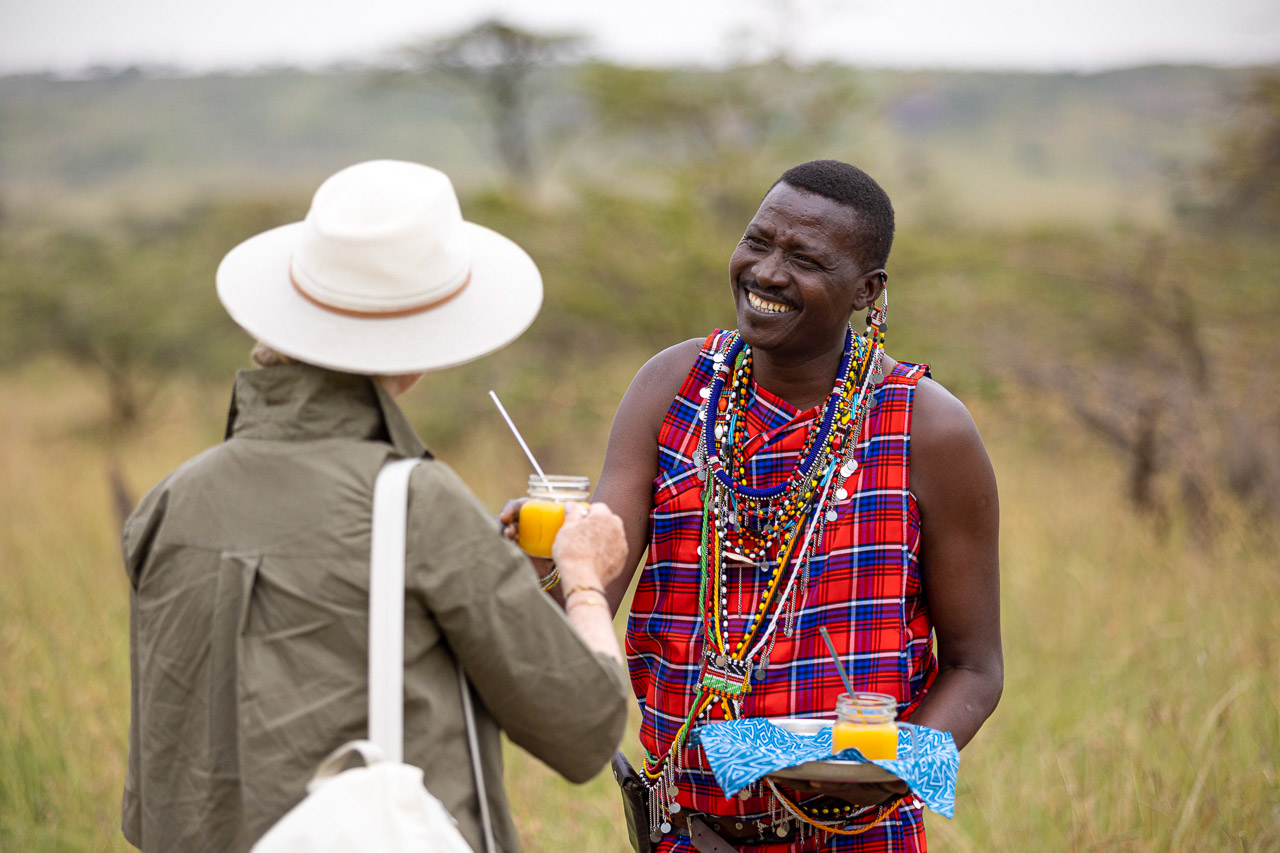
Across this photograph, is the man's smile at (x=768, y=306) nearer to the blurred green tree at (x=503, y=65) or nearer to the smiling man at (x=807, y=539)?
the smiling man at (x=807, y=539)

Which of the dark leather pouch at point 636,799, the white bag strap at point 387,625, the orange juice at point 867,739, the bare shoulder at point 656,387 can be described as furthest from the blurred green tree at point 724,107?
the white bag strap at point 387,625

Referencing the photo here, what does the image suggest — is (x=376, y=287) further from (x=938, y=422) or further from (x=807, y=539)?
(x=938, y=422)

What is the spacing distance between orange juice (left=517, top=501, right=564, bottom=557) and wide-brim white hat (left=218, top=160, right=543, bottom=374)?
1.04 feet

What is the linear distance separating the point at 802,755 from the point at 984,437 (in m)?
8.45

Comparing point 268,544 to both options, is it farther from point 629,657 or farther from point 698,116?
point 698,116

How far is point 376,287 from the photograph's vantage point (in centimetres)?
173

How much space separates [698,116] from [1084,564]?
10.3 metres

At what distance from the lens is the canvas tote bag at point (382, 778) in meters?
1.50

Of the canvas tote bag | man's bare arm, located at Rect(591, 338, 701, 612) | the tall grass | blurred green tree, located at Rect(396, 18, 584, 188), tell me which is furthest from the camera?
blurred green tree, located at Rect(396, 18, 584, 188)

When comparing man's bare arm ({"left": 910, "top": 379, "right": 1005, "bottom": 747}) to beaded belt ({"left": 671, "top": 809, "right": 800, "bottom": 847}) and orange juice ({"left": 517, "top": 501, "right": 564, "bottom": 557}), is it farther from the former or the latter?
orange juice ({"left": 517, "top": 501, "right": 564, "bottom": 557})

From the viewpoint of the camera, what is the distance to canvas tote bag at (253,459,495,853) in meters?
1.50

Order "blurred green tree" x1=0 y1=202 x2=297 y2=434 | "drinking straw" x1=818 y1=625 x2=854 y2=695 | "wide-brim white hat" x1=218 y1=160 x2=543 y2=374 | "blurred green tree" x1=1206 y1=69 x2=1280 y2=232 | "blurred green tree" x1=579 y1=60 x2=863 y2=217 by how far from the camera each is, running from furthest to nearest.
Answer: "blurred green tree" x1=579 y1=60 x2=863 y2=217
"blurred green tree" x1=0 y1=202 x2=297 y2=434
"blurred green tree" x1=1206 y1=69 x2=1280 y2=232
"drinking straw" x1=818 y1=625 x2=854 y2=695
"wide-brim white hat" x1=218 y1=160 x2=543 y2=374

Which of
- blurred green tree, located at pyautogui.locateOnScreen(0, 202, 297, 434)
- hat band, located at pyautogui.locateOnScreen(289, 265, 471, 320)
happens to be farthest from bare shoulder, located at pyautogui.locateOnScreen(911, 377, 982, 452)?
blurred green tree, located at pyautogui.locateOnScreen(0, 202, 297, 434)

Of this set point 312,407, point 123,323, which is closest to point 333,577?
point 312,407
